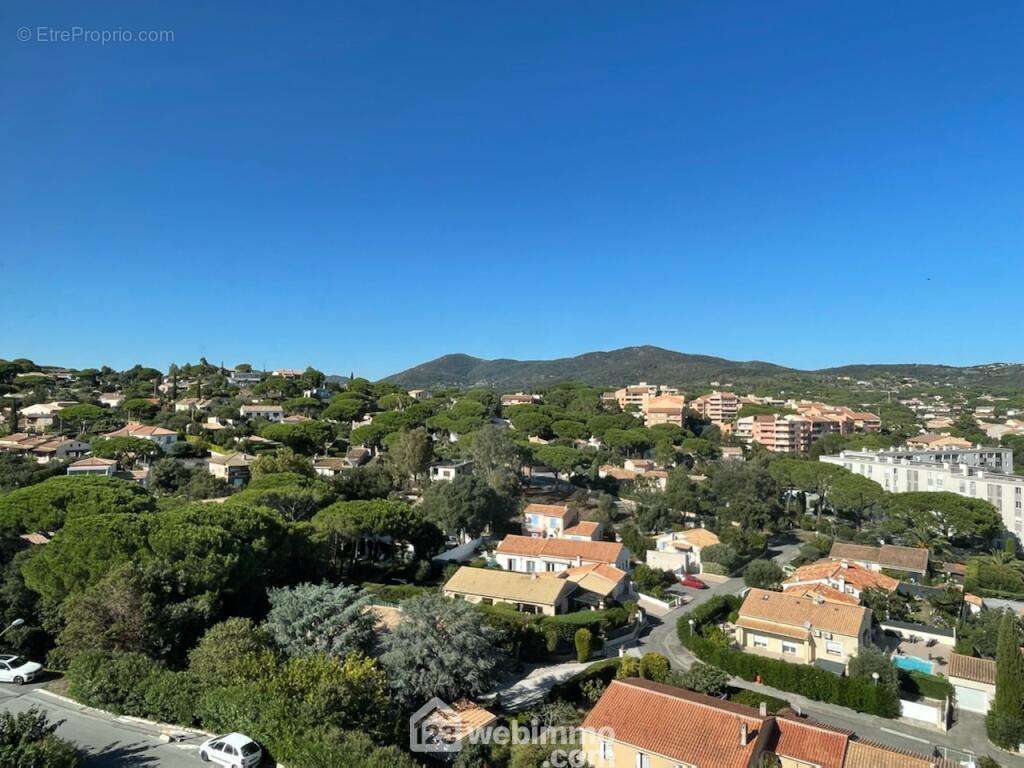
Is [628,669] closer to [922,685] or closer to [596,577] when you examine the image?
[596,577]

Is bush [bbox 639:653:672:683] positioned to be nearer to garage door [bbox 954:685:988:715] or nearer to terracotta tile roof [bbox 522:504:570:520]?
garage door [bbox 954:685:988:715]

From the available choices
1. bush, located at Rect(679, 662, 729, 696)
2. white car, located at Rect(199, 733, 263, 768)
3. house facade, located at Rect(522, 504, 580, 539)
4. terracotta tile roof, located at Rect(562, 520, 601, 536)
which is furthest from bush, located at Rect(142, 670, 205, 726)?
house facade, located at Rect(522, 504, 580, 539)

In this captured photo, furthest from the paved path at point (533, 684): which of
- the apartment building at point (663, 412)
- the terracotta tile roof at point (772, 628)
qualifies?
the apartment building at point (663, 412)

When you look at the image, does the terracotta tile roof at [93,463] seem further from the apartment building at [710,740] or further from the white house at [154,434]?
the apartment building at [710,740]

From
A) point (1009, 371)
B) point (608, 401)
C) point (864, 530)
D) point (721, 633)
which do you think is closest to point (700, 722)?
point (721, 633)

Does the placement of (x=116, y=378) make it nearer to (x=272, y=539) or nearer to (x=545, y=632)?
(x=272, y=539)

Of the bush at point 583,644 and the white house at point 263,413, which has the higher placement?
the white house at point 263,413

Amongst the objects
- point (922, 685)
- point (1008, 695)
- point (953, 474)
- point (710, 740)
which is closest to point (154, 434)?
point (710, 740)
